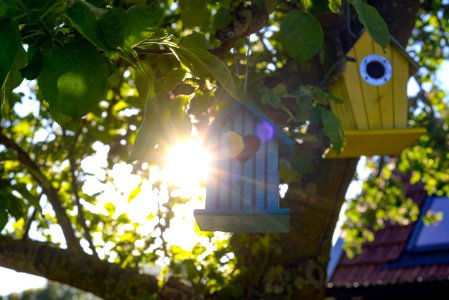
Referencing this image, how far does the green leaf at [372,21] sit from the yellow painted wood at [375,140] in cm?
198

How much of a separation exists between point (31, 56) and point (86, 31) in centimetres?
17

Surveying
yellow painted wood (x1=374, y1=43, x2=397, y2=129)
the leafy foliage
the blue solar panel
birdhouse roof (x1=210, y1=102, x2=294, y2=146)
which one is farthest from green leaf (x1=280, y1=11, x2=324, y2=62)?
the blue solar panel

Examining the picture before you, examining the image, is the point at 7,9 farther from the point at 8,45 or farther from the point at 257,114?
the point at 257,114

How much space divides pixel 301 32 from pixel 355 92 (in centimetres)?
199

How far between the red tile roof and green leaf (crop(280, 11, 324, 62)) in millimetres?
5457

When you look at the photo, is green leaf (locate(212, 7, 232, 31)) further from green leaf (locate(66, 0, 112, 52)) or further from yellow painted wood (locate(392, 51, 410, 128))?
yellow painted wood (locate(392, 51, 410, 128))

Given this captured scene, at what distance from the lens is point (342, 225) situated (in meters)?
7.32

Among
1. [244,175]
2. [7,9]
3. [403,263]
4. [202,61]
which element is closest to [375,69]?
[244,175]

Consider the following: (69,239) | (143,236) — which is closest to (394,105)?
(143,236)

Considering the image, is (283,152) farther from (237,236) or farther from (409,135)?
(409,135)

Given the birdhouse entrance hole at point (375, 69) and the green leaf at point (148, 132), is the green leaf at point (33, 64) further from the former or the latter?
the birdhouse entrance hole at point (375, 69)

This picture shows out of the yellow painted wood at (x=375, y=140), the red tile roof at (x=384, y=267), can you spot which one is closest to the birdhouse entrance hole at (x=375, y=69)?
the yellow painted wood at (x=375, y=140)

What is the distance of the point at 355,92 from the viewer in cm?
385

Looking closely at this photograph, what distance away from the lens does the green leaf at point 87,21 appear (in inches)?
52.0
